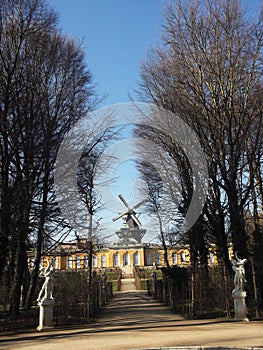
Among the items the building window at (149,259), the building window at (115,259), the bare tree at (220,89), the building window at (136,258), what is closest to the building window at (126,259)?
the building window at (136,258)

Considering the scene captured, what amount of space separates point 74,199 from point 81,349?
773cm

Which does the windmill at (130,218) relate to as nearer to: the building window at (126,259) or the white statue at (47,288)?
the building window at (126,259)

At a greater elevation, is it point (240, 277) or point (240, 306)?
point (240, 277)

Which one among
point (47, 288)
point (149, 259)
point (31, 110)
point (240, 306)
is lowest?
point (240, 306)

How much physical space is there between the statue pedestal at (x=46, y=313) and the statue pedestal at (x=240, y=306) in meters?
6.02

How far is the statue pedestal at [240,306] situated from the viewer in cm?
1234

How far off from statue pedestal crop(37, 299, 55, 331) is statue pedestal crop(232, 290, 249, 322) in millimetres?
6019

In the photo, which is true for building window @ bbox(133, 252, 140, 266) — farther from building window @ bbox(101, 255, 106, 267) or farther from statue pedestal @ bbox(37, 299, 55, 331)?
statue pedestal @ bbox(37, 299, 55, 331)

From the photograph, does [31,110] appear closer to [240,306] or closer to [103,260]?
[240,306]

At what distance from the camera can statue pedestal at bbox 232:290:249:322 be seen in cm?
1234

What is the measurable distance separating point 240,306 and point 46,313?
20.7 ft

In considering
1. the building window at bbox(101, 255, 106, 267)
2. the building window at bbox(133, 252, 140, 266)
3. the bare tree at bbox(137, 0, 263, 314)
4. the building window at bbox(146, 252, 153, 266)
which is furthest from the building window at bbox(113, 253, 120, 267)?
the bare tree at bbox(137, 0, 263, 314)

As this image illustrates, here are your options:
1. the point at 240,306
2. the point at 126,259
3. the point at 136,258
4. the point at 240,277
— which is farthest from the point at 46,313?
the point at 126,259

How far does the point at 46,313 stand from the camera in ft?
39.0
